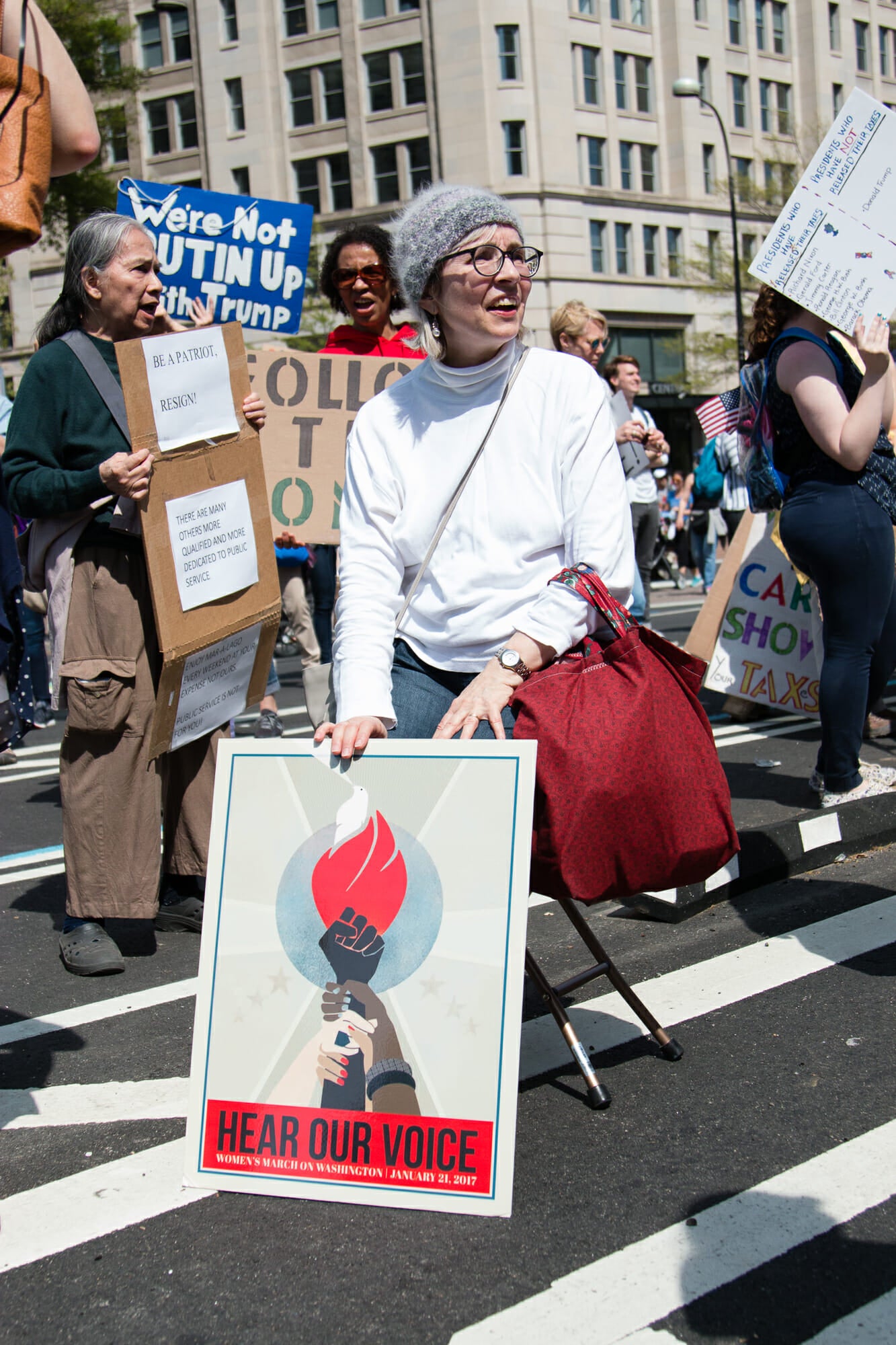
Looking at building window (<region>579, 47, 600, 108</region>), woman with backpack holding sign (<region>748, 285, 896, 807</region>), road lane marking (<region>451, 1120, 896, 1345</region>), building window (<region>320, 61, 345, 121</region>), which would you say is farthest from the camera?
building window (<region>320, 61, 345, 121</region>)

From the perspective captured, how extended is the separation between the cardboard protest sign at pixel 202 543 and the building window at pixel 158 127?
49.3m

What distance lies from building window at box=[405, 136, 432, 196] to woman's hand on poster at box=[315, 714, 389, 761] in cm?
4487

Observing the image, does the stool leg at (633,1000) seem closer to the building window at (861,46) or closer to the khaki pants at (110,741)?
the khaki pants at (110,741)

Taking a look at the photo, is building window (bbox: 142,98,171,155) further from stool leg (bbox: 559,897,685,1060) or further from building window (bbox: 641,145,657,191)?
stool leg (bbox: 559,897,685,1060)

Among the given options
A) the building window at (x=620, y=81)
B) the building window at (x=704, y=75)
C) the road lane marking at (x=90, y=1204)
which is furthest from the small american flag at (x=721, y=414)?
the building window at (x=704, y=75)

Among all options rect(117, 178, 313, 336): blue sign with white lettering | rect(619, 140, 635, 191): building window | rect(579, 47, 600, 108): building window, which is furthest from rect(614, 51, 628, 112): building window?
rect(117, 178, 313, 336): blue sign with white lettering

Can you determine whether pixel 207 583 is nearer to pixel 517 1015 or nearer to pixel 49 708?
pixel 517 1015

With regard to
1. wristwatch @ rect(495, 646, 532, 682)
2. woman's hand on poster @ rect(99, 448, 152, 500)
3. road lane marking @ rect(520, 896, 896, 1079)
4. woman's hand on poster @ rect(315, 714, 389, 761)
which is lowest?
road lane marking @ rect(520, 896, 896, 1079)

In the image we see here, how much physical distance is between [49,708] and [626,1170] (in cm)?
886

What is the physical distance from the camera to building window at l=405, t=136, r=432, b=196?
4506cm

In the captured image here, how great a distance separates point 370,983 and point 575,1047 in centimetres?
57

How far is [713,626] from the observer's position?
6.32 m

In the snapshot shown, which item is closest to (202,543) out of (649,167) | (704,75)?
(649,167)

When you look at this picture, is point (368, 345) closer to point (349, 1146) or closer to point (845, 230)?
point (845, 230)
